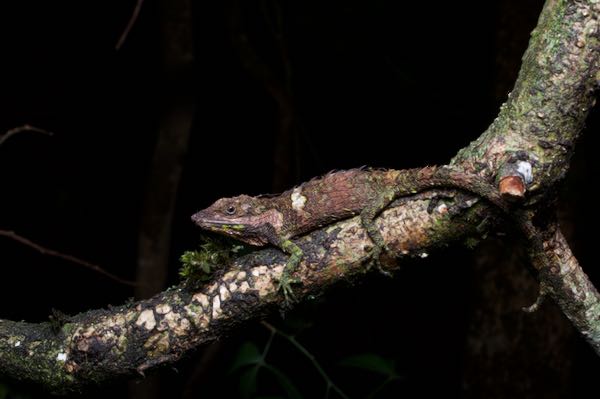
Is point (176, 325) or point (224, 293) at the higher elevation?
point (224, 293)

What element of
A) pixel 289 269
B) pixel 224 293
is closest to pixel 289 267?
pixel 289 269

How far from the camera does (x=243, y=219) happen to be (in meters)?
3.28

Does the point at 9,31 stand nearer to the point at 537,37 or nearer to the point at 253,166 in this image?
the point at 253,166

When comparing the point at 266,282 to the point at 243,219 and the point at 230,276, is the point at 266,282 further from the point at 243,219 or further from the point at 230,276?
the point at 243,219

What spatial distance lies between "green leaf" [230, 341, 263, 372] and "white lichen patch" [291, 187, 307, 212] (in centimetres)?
86

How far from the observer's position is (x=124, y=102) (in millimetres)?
5629

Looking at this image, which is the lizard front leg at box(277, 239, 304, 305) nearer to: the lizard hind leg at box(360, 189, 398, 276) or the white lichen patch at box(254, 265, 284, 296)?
the white lichen patch at box(254, 265, 284, 296)

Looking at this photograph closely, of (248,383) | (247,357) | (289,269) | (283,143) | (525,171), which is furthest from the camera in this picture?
(283,143)

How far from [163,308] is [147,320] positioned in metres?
0.07

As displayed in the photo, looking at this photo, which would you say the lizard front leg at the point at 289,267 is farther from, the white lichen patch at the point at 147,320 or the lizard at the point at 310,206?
the white lichen patch at the point at 147,320

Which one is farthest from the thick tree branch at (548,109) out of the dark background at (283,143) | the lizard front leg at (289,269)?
the dark background at (283,143)

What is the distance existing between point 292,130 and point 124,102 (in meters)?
1.52

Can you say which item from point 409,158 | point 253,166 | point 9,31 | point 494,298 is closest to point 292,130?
point 253,166

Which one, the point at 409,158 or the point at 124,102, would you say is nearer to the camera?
the point at 124,102
